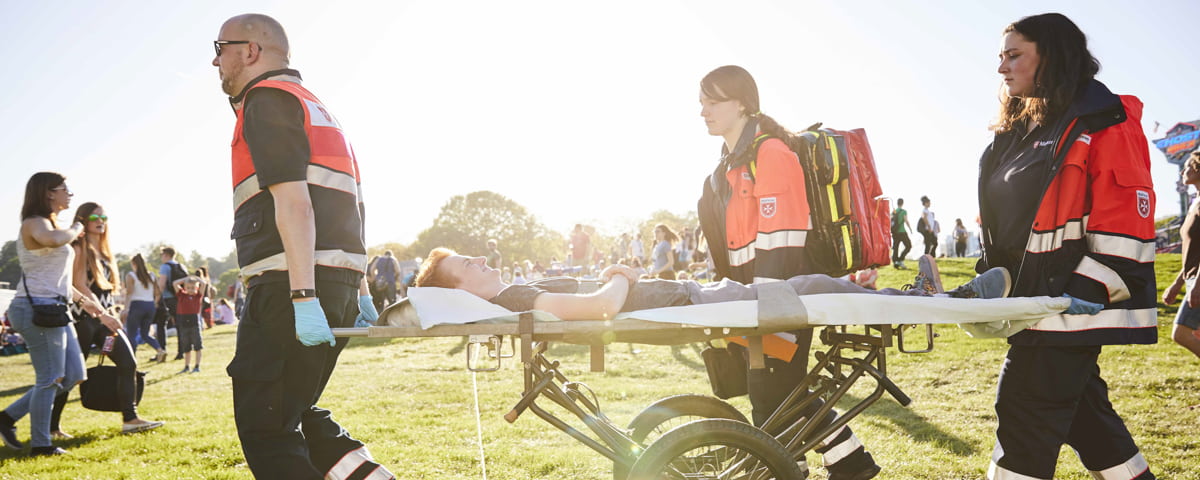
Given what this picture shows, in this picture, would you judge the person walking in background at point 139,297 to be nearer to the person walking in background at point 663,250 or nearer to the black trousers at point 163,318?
the black trousers at point 163,318

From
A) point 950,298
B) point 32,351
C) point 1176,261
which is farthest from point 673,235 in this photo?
point 1176,261

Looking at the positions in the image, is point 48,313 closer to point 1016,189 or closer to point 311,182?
point 311,182

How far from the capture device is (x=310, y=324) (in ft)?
8.17

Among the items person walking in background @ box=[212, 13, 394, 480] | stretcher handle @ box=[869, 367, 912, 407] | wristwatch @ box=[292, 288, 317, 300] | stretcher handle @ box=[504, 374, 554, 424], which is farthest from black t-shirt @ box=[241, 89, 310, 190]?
stretcher handle @ box=[869, 367, 912, 407]

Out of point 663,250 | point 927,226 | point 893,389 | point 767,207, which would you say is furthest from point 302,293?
point 927,226

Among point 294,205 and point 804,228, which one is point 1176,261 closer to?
point 804,228

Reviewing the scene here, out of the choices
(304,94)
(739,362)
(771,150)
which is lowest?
(739,362)

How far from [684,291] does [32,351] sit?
5648mm

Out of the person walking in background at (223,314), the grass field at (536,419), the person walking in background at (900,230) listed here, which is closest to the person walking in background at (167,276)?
the grass field at (536,419)

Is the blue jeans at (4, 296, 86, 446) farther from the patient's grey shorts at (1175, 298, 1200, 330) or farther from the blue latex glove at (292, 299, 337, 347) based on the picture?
the patient's grey shorts at (1175, 298, 1200, 330)

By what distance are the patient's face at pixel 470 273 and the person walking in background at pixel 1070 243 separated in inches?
87.8

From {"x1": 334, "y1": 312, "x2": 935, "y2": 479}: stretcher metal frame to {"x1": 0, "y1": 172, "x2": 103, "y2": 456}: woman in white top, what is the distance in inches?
179

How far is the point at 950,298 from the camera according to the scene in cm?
273

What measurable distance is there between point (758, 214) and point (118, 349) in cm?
613
